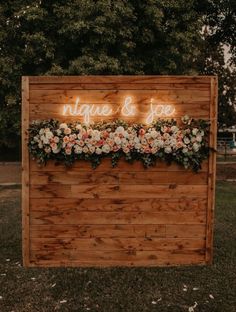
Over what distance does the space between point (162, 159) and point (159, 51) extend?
13.1 meters

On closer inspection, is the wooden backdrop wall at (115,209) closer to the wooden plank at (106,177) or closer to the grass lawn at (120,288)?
the wooden plank at (106,177)

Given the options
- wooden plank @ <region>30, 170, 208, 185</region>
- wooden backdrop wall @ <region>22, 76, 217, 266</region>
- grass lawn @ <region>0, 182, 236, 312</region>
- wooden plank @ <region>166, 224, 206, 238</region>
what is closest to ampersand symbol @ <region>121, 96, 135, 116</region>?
wooden backdrop wall @ <region>22, 76, 217, 266</region>

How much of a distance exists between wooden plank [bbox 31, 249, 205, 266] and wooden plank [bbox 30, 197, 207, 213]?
2.06ft

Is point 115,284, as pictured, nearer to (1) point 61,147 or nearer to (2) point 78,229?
(2) point 78,229

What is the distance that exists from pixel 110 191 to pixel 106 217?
1.28 ft

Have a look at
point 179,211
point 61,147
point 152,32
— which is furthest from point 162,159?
point 152,32

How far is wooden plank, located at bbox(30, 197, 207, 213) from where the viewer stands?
6.61m

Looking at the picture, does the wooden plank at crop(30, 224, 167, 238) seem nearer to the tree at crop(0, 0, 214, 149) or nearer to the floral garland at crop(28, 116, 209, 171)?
the floral garland at crop(28, 116, 209, 171)

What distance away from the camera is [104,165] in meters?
6.56

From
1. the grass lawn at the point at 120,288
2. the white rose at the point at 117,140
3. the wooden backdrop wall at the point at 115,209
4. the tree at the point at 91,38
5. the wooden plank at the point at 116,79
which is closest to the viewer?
the grass lawn at the point at 120,288

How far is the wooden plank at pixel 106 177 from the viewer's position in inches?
259

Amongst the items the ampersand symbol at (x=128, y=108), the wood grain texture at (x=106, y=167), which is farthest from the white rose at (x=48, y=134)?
the ampersand symbol at (x=128, y=108)

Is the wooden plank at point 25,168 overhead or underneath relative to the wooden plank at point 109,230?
overhead

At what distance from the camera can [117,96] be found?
6.50m
